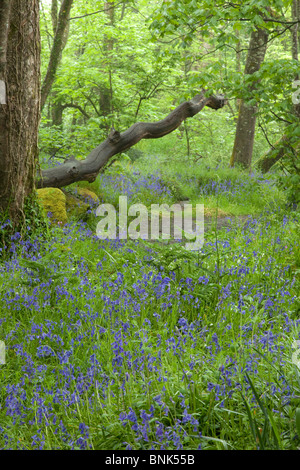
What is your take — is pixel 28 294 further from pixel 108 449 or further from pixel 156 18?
pixel 156 18

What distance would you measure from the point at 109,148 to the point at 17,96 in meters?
3.24

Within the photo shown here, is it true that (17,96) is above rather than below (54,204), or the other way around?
above

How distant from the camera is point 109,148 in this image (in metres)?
7.61

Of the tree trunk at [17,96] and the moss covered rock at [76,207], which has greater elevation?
the tree trunk at [17,96]

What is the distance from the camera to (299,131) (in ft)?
18.3

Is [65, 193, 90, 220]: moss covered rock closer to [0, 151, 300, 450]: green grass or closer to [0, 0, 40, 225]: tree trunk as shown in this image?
[0, 151, 300, 450]: green grass

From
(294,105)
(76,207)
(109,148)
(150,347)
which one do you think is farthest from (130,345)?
(294,105)

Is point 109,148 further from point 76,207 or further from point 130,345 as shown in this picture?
point 130,345

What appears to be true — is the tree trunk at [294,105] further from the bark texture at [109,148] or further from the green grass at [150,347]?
the bark texture at [109,148]

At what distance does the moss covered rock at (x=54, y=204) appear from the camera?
5.87 meters

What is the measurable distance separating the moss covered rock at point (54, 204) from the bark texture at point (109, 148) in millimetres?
140

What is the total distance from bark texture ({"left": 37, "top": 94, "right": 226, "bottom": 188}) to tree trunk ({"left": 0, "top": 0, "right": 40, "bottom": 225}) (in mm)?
1089

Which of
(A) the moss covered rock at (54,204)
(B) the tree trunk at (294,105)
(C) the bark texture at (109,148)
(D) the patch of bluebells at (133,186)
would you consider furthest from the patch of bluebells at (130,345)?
(D) the patch of bluebells at (133,186)

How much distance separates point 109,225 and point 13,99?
2391mm
